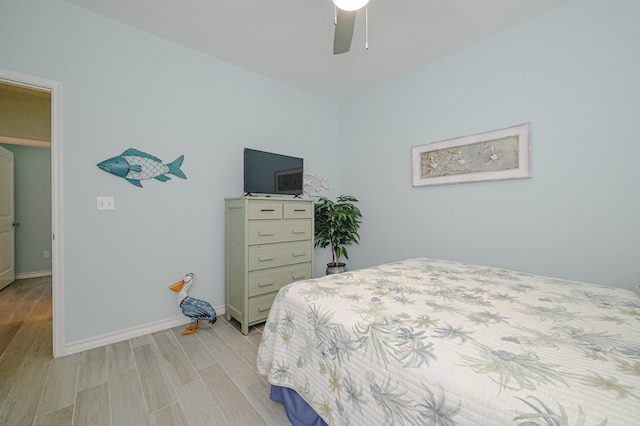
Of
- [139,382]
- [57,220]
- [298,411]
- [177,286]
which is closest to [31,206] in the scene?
[57,220]

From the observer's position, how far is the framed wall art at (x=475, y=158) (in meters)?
2.14

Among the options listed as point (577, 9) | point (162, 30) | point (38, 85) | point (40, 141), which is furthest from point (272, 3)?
point (40, 141)

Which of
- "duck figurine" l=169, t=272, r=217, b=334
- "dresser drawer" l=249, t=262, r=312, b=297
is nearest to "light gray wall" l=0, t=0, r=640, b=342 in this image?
"duck figurine" l=169, t=272, r=217, b=334

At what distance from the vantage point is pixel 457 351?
761 mm

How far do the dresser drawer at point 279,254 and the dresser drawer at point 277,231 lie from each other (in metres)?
0.05

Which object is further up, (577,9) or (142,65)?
(577,9)

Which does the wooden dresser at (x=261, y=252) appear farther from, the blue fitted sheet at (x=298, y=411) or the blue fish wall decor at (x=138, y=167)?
the blue fitted sheet at (x=298, y=411)

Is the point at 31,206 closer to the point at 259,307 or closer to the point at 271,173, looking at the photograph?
the point at 271,173

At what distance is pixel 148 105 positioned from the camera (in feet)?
7.34

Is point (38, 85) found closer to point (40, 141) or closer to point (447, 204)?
point (40, 141)

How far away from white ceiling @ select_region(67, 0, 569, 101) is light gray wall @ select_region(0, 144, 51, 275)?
3447 mm

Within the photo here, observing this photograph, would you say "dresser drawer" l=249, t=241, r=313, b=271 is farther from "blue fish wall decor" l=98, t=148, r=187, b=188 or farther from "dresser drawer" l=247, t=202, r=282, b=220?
"blue fish wall decor" l=98, t=148, r=187, b=188

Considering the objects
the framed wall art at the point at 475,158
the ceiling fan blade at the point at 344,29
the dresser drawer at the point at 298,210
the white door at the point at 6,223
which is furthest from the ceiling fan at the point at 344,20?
the white door at the point at 6,223

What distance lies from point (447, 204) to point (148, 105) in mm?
2892
